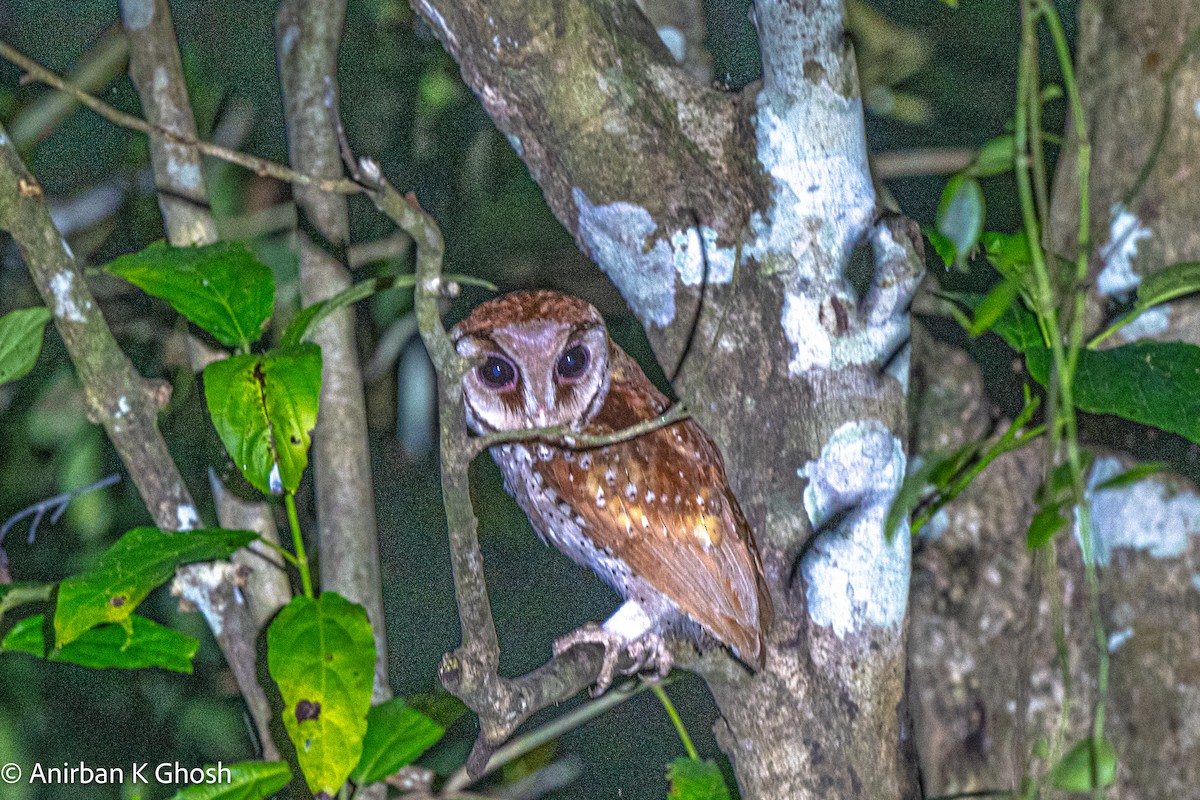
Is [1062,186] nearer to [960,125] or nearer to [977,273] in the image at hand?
[977,273]

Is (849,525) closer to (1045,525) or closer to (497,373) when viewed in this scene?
(1045,525)

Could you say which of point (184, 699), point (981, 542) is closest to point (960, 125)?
point (981, 542)

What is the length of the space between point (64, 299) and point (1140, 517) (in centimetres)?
94

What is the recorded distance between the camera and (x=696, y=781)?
2.78 feet

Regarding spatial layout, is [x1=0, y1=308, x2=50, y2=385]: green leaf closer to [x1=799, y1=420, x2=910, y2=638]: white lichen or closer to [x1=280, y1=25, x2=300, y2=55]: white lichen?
[x1=280, y1=25, x2=300, y2=55]: white lichen

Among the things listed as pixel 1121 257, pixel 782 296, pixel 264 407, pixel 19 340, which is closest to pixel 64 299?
pixel 19 340

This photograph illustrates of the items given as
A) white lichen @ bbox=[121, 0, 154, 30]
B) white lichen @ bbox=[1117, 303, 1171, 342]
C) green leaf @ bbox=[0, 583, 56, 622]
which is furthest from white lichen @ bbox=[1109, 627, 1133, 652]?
white lichen @ bbox=[121, 0, 154, 30]

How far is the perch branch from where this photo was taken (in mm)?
531

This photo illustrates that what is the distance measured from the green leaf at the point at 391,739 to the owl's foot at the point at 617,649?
130 mm

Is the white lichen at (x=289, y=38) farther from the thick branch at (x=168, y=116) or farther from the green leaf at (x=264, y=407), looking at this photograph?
the green leaf at (x=264, y=407)

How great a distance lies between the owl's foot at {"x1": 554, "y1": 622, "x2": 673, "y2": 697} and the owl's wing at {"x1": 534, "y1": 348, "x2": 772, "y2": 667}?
0.05 metres

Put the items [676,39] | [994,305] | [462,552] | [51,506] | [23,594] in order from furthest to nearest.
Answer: [51,506], [676,39], [23,594], [462,552], [994,305]

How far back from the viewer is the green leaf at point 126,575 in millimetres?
710

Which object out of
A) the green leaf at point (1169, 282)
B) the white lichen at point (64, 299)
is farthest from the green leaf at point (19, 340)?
the green leaf at point (1169, 282)
